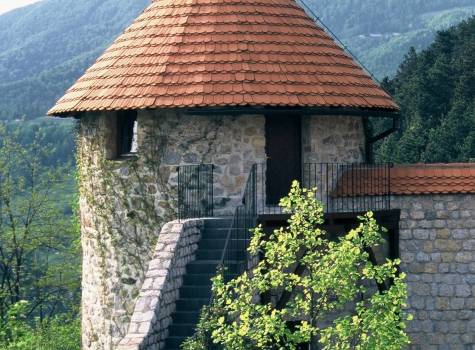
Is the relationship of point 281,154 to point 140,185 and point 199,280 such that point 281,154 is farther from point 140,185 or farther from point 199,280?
point 199,280

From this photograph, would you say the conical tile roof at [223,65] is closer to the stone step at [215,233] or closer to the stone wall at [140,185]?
the stone wall at [140,185]

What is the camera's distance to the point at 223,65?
1823 centimetres

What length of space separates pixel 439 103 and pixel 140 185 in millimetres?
29470

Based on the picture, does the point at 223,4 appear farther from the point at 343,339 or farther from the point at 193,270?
the point at 343,339

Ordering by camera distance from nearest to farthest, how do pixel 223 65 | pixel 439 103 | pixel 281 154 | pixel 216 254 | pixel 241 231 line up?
pixel 216 254, pixel 241 231, pixel 223 65, pixel 281 154, pixel 439 103

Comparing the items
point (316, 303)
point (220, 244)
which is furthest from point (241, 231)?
point (316, 303)

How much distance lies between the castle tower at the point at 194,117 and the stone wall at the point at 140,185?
0.02 meters

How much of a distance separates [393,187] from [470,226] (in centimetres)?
131

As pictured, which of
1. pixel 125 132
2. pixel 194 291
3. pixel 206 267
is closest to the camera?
pixel 194 291

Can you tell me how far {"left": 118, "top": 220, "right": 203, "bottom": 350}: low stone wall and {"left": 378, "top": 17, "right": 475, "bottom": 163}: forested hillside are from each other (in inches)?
846

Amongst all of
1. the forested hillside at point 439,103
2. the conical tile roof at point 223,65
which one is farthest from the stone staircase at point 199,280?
the forested hillside at point 439,103

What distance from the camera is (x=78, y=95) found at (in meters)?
19.4

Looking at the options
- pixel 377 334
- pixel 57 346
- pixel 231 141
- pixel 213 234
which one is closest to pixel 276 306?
pixel 213 234

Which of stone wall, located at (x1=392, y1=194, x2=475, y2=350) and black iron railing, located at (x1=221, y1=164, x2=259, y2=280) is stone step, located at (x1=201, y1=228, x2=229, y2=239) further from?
stone wall, located at (x1=392, y1=194, x2=475, y2=350)
